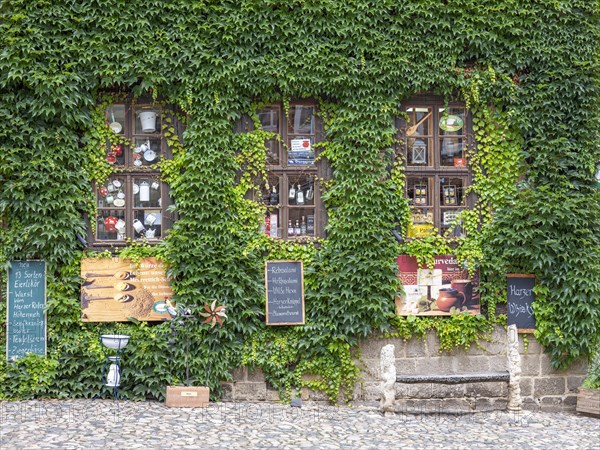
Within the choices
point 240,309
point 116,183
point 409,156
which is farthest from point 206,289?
point 409,156

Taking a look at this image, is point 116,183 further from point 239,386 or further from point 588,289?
point 588,289

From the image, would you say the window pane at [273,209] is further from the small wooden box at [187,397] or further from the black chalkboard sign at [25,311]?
the black chalkboard sign at [25,311]

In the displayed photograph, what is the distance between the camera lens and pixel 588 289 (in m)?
9.37

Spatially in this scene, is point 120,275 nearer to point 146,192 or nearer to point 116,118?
point 146,192

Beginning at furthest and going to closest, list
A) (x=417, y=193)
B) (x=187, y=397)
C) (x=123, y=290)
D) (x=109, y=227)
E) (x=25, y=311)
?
(x=417, y=193)
(x=109, y=227)
(x=123, y=290)
(x=25, y=311)
(x=187, y=397)

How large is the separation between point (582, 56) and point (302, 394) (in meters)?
5.81

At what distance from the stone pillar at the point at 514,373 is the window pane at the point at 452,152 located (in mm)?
2384

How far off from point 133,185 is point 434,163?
3.98 meters

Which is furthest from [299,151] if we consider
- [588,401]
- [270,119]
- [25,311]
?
[588,401]

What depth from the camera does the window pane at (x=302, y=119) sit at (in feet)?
31.4

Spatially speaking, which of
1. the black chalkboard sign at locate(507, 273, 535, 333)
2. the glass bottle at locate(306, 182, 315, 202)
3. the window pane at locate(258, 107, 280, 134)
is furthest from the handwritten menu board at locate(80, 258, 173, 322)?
the black chalkboard sign at locate(507, 273, 535, 333)

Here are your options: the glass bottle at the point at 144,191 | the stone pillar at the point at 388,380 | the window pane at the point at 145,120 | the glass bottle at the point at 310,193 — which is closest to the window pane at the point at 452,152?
the glass bottle at the point at 310,193

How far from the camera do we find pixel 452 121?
974 centimetres

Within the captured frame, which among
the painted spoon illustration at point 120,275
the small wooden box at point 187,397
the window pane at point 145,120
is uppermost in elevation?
the window pane at point 145,120
